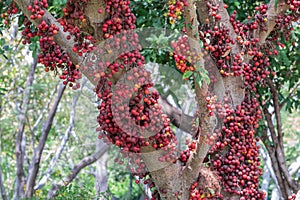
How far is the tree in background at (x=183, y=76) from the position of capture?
2.15 metres

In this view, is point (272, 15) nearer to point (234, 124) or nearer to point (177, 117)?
point (234, 124)

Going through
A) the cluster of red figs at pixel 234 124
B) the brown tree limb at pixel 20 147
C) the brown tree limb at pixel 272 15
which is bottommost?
the cluster of red figs at pixel 234 124

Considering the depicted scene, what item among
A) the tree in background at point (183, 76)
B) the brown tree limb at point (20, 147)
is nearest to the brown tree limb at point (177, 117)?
the tree in background at point (183, 76)

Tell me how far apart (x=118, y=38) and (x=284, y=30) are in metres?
1.39

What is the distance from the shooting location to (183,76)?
6.60 ft

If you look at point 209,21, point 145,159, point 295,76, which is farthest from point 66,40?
point 295,76

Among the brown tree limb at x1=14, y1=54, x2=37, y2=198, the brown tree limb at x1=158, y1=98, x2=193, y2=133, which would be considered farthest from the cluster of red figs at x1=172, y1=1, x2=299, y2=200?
the brown tree limb at x1=14, y1=54, x2=37, y2=198

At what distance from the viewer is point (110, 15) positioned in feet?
7.23

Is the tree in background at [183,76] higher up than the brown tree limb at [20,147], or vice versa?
the brown tree limb at [20,147]

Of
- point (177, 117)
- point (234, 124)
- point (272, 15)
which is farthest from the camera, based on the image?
point (177, 117)

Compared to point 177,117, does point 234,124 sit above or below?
below

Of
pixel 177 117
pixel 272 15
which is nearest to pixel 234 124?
pixel 272 15

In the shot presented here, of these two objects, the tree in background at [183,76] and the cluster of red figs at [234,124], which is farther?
the cluster of red figs at [234,124]

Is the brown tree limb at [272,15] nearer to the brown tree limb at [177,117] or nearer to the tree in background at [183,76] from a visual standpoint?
the tree in background at [183,76]
